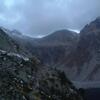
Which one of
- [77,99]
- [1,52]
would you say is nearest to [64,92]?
[77,99]

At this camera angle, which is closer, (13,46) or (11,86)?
(11,86)

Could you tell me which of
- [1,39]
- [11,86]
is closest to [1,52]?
[1,39]

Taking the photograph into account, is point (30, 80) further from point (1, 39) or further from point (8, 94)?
point (1, 39)

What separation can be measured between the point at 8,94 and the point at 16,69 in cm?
90

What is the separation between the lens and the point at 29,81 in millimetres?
10070

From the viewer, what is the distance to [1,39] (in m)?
11.3

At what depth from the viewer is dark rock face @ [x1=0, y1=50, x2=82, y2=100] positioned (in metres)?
9.66

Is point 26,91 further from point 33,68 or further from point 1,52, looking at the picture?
point 1,52

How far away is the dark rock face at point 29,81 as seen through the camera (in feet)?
31.7

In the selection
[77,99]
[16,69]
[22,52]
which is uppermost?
[22,52]

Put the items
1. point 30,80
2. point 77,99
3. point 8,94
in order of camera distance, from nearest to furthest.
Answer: point 8,94
point 30,80
point 77,99

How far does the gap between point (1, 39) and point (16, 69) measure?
1529mm

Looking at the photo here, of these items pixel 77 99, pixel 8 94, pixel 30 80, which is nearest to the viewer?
pixel 8 94

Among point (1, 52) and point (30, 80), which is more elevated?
point (1, 52)
